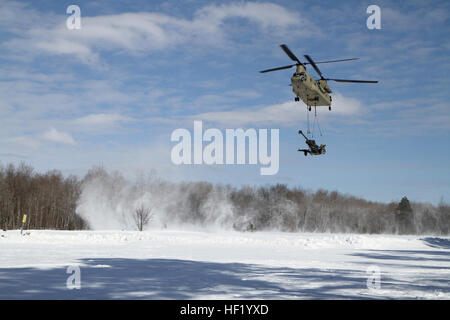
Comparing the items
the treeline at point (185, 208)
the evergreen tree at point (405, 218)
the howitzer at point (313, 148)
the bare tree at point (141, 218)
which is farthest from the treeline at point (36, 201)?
the evergreen tree at point (405, 218)

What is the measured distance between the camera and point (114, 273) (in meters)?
12.7

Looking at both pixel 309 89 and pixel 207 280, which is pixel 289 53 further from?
pixel 207 280

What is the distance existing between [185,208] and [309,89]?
60884 millimetres

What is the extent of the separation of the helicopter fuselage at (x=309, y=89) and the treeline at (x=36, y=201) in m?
42.7

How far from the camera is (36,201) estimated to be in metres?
57.8

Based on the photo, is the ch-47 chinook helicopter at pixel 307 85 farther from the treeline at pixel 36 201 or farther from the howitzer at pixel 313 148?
the treeline at pixel 36 201

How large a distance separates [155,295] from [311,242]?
2141 cm

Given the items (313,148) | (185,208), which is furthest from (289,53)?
(185,208)

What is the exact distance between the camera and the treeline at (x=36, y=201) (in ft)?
177

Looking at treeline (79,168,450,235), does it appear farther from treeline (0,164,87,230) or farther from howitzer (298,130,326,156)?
howitzer (298,130,326,156)

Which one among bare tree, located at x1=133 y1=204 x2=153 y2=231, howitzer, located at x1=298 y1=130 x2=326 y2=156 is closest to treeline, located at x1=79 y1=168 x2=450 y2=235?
bare tree, located at x1=133 y1=204 x2=153 y2=231

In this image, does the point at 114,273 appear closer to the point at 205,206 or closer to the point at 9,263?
the point at 9,263

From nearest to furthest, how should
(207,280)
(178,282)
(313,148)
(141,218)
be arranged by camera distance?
(178,282)
(207,280)
(313,148)
(141,218)

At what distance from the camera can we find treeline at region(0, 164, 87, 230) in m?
53.9
